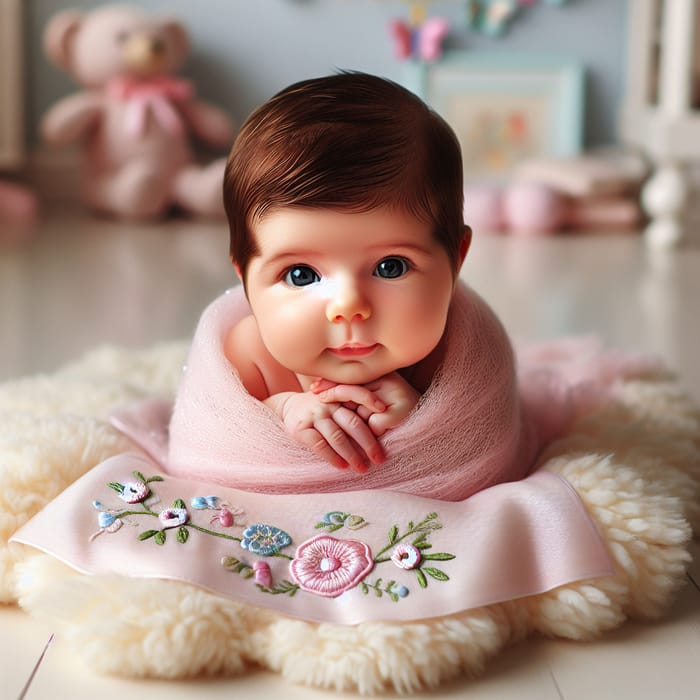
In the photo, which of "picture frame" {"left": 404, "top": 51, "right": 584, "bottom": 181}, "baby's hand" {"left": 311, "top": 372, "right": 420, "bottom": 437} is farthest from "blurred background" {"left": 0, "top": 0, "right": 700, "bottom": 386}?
"baby's hand" {"left": 311, "top": 372, "right": 420, "bottom": 437}

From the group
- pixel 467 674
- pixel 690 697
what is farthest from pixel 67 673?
pixel 690 697

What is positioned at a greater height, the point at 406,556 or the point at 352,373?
the point at 352,373

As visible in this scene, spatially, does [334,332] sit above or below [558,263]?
above

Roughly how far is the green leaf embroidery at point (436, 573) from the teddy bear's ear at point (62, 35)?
9.60ft

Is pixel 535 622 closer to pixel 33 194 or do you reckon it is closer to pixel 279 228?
pixel 279 228

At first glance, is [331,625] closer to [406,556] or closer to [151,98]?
[406,556]

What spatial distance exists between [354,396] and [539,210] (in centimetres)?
236

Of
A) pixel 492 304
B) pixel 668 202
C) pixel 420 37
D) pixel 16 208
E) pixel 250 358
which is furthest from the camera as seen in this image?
pixel 420 37

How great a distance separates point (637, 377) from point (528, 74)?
243cm

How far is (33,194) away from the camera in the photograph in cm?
371

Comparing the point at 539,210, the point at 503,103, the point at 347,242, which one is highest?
the point at 347,242

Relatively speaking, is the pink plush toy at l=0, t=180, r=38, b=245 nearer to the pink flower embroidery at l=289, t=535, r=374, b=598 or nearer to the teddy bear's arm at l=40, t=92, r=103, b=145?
the teddy bear's arm at l=40, t=92, r=103, b=145

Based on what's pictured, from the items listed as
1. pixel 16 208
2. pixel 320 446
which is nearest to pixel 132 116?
pixel 16 208

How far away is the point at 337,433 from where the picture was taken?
1006mm
